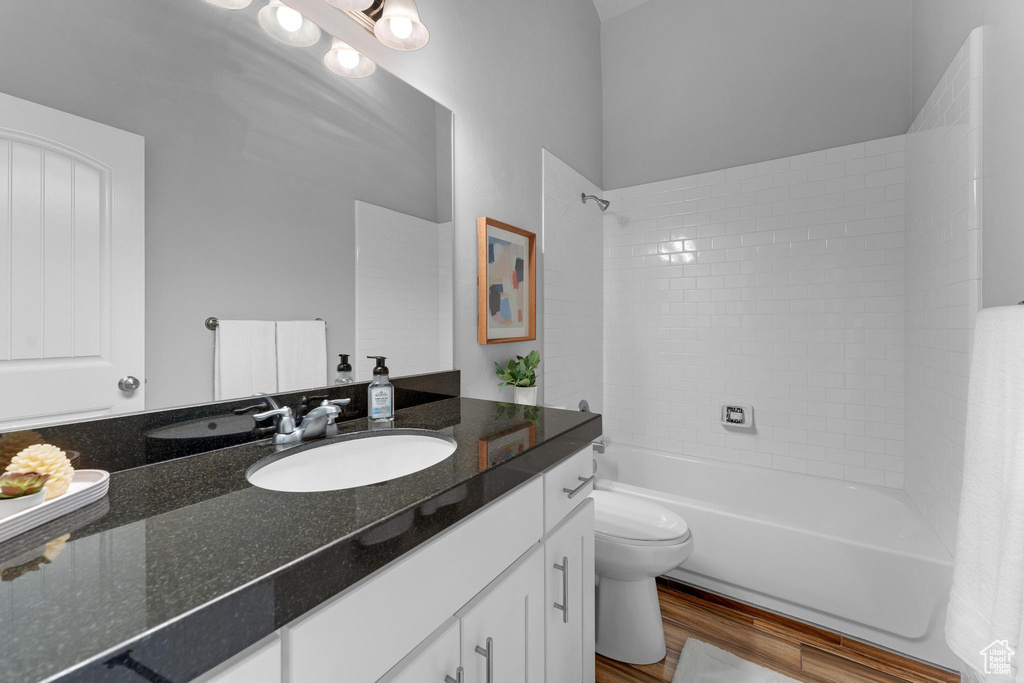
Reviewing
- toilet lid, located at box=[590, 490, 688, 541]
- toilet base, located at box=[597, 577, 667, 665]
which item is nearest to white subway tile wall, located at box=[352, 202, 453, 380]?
toilet lid, located at box=[590, 490, 688, 541]

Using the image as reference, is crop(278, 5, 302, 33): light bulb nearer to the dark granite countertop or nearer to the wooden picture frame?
the wooden picture frame

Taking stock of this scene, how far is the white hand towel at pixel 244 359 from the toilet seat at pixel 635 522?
104cm

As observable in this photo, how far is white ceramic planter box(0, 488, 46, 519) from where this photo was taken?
22.6 inches

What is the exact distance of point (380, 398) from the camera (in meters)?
1.26

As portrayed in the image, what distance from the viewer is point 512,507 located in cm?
91

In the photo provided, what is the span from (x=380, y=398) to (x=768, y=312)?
2108 millimetres

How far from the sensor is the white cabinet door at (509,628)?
80 cm

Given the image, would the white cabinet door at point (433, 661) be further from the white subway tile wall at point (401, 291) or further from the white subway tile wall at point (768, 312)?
the white subway tile wall at point (768, 312)

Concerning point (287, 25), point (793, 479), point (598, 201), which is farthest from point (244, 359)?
point (793, 479)

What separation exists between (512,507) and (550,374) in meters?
1.47

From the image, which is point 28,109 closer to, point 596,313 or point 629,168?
point 596,313

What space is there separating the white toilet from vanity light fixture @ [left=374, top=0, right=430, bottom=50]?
171cm

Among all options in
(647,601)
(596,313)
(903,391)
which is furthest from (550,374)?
(903,391)

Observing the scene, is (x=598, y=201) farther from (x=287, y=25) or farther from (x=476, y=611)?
(x=476, y=611)
